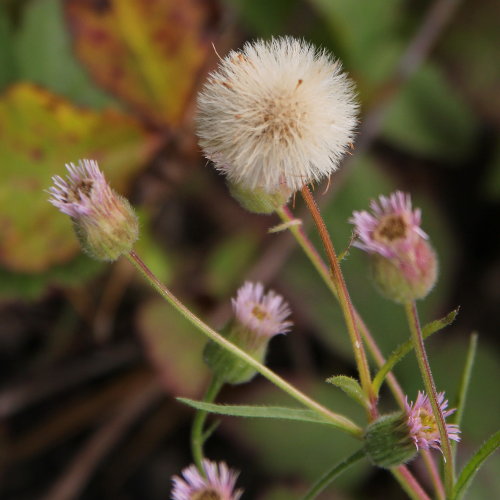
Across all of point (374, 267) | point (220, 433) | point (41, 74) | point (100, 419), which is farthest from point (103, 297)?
point (374, 267)

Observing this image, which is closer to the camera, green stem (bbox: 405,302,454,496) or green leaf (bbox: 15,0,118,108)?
green stem (bbox: 405,302,454,496)

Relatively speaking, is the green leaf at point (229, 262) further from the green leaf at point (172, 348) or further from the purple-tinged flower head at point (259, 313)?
the purple-tinged flower head at point (259, 313)

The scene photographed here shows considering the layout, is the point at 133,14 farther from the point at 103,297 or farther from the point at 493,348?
the point at 493,348

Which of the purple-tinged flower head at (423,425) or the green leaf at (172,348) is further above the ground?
the green leaf at (172,348)

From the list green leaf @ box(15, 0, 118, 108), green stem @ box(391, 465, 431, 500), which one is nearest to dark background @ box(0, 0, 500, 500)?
green leaf @ box(15, 0, 118, 108)

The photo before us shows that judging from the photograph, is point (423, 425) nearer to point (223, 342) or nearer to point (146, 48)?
point (223, 342)

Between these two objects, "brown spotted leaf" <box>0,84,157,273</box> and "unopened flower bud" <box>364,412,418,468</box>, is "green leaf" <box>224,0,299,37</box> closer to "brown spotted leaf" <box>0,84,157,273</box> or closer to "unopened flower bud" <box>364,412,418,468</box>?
"brown spotted leaf" <box>0,84,157,273</box>

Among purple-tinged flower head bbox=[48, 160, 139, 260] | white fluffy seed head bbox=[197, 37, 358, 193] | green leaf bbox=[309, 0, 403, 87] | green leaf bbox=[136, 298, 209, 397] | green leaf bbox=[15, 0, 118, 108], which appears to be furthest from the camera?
green leaf bbox=[309, 0, 403, 87]

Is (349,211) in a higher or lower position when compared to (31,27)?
lower

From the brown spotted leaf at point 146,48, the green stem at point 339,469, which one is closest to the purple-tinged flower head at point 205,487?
the green stem at point 339,469
